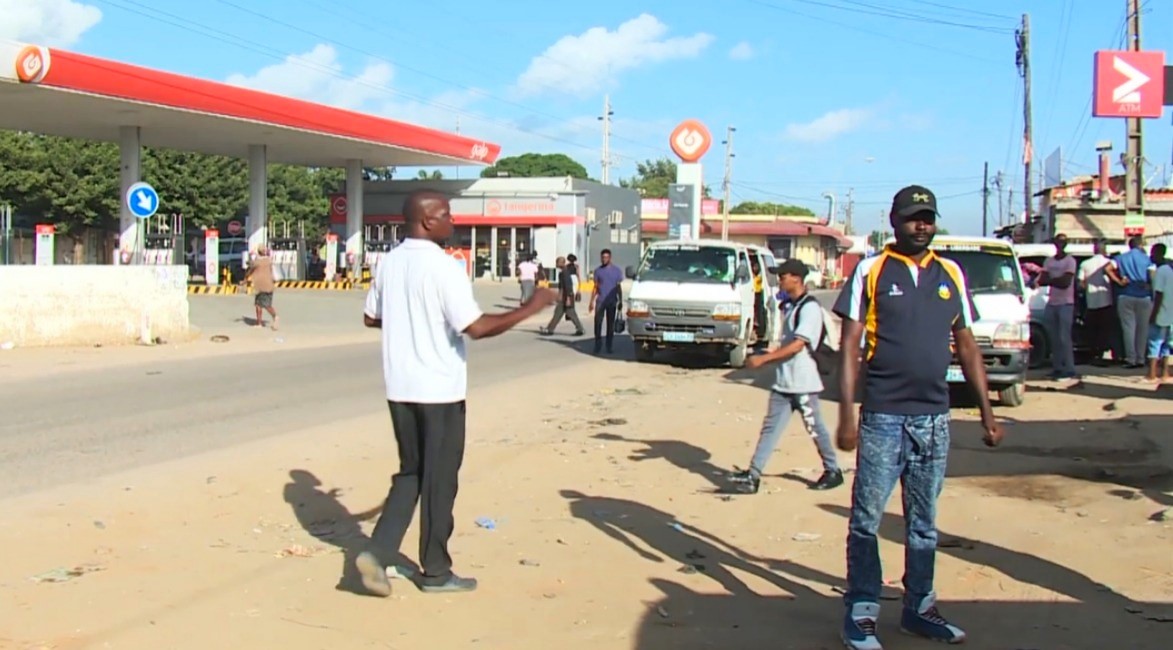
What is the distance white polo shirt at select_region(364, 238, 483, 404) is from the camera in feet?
17.4

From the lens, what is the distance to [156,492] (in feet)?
25.8

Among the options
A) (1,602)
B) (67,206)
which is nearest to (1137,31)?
(1,602)

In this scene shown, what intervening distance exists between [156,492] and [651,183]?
130365 mm

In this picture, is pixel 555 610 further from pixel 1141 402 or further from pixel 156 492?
pixel 1141 402

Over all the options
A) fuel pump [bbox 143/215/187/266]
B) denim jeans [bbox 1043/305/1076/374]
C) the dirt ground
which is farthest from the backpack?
fuel pump [bbox 143/215/187/266]

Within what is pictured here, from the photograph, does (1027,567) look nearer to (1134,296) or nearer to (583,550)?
(583,550)

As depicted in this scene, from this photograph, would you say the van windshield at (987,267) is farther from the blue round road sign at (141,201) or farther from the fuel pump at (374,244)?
the fuel pump at (374,244)

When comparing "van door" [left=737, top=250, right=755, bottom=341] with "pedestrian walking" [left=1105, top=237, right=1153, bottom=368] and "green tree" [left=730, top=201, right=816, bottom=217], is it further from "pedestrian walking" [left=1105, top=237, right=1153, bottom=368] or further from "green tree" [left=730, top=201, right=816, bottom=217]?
"green tree" [left=730, top=201, right=816, bottom=217]

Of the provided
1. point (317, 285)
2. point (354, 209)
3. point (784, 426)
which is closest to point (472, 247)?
point (354, 209)

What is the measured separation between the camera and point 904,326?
4723 millimetres

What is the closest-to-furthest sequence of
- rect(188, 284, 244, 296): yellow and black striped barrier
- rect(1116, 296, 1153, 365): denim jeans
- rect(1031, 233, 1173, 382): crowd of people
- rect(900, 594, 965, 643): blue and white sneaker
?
rect(900, 594, 965, 643): blue and white sneaker, rect(1031, 233, 1173, 382): crowd of people, rect(1116, 296, 1153, 365): denim jeans, rect(188, 284, 244, 296): yellow and black striped barrier

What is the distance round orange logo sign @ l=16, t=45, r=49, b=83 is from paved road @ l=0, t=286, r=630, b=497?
456 inches

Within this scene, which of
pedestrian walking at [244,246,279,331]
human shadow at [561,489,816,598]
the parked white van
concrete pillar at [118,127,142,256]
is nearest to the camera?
human shadow at [561,489,816,598]

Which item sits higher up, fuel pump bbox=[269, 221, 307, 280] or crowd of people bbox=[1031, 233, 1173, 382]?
fuel pump bbox=[269, 221, 307, 280]
